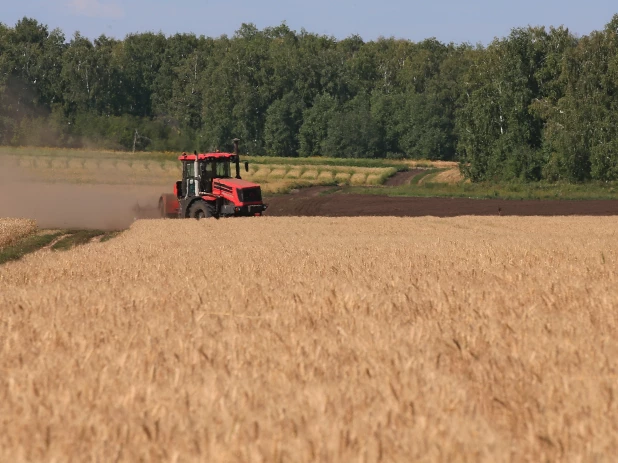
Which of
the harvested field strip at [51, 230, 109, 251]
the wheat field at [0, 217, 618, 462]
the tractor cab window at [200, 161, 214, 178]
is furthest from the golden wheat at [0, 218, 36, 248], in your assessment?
the wheat field at [0, 217, 618, 462]

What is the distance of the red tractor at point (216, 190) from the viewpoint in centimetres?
3488

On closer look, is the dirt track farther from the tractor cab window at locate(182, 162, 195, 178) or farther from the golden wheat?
the golden wheat

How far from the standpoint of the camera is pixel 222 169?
117 feet

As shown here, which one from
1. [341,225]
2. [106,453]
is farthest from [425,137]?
[106,453]

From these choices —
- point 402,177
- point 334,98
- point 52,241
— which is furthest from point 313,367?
point 334,98

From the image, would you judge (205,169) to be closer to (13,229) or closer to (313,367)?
(13,229)

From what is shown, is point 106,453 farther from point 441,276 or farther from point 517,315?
point 441,276

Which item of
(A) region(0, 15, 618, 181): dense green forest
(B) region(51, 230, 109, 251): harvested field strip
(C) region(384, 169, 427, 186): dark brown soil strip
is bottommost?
(B) region(51, 230, 109, 251): harvested field strip

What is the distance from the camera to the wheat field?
4.43 meters

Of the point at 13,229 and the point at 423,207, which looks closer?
the point at 13,229

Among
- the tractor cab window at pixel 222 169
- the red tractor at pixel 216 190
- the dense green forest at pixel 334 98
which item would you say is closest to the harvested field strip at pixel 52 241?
the red tractor at pixel 216 190

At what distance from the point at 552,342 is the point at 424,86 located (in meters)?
135

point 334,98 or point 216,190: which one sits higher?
point 334,98

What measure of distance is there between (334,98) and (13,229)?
9143cm
